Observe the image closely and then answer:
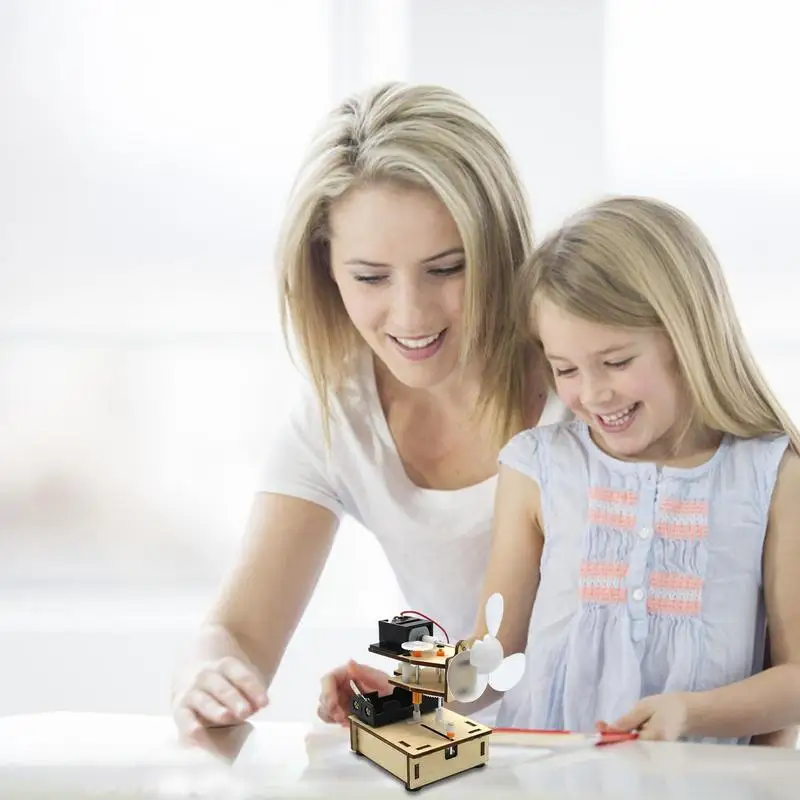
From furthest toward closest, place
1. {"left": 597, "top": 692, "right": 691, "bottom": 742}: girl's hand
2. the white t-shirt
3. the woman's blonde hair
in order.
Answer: the white t-shirt < the woman's blonde hair < {"left": 597, "top": 692, "right": 691, "bottom": 742}: girl's hand

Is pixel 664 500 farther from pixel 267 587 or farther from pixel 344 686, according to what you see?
pixel 267 587

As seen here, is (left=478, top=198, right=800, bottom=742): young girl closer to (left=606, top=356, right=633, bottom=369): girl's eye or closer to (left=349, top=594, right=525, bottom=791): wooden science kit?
(left=606, top=356, right=633, bottom=369): girl's eye

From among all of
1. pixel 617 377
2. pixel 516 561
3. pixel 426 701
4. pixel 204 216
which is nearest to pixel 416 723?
pixel 426 701

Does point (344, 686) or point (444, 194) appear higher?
point (444, 194)

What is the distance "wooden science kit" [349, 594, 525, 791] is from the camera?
2.55 feet

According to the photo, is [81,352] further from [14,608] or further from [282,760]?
[282,760]

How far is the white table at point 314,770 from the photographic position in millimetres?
822

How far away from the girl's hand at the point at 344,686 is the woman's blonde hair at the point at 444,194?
0.31m

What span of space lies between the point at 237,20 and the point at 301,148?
7.7 inches

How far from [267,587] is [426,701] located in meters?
0.38

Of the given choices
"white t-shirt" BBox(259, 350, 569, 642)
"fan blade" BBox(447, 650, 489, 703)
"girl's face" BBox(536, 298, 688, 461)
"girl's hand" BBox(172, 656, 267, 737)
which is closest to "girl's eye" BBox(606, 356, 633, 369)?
"girl's face" BBox(536, 298, 688, 461)

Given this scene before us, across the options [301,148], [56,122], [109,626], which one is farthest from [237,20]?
[109,626]

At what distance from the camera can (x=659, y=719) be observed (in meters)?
0.92

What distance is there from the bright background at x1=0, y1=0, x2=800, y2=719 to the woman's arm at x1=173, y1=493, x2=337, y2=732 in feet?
1.33
